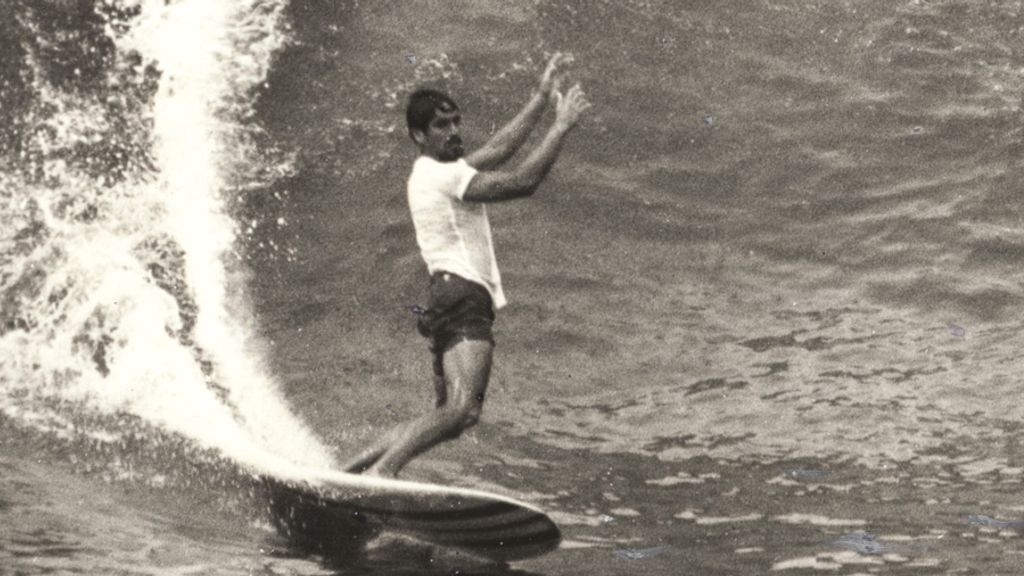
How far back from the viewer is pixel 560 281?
10367mm

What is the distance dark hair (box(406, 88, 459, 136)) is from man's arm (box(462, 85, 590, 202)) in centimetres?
35

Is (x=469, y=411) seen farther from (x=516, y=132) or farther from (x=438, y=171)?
(x=516, y=132)

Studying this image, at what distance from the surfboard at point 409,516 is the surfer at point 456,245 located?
161 mm

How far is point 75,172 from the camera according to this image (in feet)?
38.0

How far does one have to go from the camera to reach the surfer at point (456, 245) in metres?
5.90

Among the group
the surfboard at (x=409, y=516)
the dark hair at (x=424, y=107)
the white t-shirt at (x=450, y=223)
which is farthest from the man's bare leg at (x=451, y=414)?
the dark hair at (x=424, y=107)

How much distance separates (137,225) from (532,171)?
5919mm

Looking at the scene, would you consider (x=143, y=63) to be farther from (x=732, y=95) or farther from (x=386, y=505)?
(x=386, y=505)

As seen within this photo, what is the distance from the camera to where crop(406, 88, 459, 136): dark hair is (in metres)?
6.09

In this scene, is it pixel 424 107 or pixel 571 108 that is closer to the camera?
pixel 571 108

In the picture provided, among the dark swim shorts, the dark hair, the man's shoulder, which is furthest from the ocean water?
the dark hair

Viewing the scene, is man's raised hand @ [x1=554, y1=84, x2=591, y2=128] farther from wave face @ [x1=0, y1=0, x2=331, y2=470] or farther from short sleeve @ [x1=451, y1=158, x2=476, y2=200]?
wave face @ [x1=0, y1=0, x2=331, y2=470]

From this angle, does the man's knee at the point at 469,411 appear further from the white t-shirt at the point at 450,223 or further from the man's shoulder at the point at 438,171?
the man's shoulder at the point at 438,171

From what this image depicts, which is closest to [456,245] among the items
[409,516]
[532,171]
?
[532,171]
